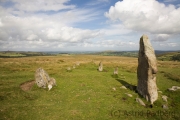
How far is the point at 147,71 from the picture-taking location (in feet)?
76.3


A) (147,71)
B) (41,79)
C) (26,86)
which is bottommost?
(26,86)

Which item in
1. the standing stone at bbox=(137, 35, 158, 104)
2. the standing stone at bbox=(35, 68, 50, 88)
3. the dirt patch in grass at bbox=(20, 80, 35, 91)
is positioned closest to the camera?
the standing stone at bbox=(137, 35, 158, 104)

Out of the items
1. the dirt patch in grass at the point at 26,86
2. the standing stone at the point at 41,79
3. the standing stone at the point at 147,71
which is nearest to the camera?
the standing stone at the point at 147,71

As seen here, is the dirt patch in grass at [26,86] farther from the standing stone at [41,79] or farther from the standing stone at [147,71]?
the standing stone at [147,71]

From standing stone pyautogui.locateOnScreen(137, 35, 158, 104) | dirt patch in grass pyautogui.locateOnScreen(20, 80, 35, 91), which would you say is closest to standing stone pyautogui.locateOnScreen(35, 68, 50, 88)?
dirt patch in grass pyautogui.locateOnScreen(20, 80, 35, 91)

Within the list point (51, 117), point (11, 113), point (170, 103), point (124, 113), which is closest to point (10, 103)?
point (11, 113)

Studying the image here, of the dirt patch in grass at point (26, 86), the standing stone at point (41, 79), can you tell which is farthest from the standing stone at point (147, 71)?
the dirt patch in grass at point (26, 86)

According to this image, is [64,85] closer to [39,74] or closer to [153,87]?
[39,74]

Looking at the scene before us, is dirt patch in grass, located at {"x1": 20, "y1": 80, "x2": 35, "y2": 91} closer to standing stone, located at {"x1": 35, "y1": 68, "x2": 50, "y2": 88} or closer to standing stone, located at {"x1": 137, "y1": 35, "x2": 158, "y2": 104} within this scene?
standing stone, located at {"x1": 35, "y1": 68, "x2": 50, "y2": 88}

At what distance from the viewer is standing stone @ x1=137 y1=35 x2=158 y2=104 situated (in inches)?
891

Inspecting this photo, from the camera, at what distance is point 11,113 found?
17.0 metres

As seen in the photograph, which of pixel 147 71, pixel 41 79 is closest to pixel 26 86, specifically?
pixel 41 79

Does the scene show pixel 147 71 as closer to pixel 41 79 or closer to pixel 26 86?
pixel 41 79

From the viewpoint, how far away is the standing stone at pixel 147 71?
2264 centimetres
